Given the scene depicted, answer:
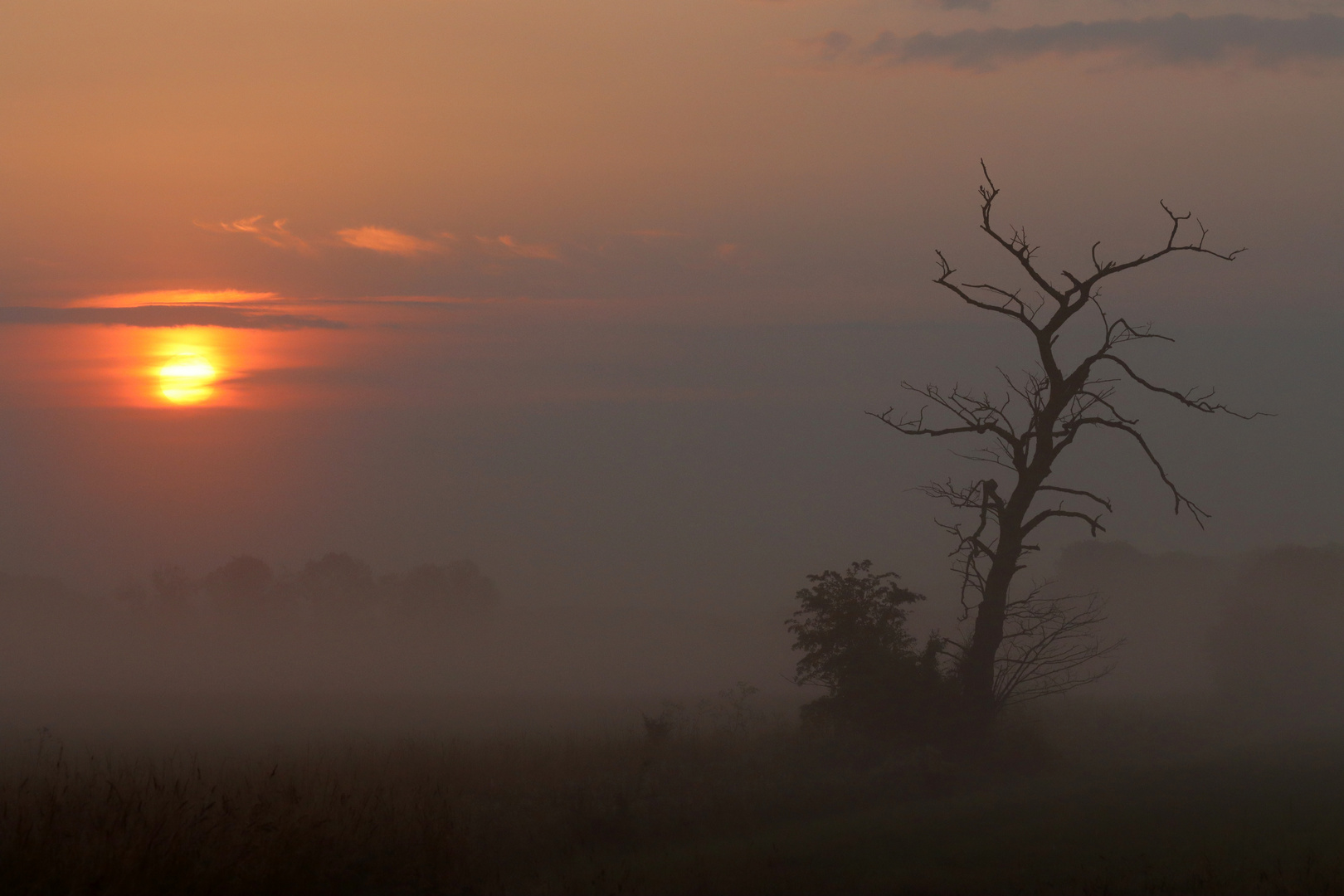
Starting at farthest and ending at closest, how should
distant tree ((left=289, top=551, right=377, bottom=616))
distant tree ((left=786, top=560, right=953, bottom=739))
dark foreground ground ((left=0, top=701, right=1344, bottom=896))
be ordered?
distant tree ((left=289, top=551, right=377, bottom=616)), distant tree ((left=786, top=560, right=953, bottom=739)), dark foreground ground ((left=0, top=701, right=1344, bottom=896))

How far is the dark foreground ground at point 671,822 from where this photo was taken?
33.6ft

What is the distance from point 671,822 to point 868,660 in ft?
24.9

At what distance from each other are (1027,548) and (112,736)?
25471 mm

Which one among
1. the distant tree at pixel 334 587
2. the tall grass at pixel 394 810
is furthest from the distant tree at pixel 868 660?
the distant tree at pixel 334 587

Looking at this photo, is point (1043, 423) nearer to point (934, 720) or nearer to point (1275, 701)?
point (934, 720)

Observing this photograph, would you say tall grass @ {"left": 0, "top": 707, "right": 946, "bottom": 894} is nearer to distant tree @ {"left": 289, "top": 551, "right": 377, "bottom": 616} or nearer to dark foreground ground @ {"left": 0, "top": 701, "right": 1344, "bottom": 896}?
dark foreground ground @ {"left": 0, "top": 701, "right": 1344, "bottom": 896}

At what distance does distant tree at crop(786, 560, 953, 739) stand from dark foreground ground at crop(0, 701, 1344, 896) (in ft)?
3.60

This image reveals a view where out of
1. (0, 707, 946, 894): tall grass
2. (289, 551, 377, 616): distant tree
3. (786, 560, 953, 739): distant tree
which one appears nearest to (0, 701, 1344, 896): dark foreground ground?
(0, 707, 946, 894): tall grass

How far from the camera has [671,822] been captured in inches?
571

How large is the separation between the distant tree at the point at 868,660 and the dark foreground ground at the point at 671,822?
1.10m

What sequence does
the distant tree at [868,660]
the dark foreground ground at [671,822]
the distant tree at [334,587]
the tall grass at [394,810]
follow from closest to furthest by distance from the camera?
the tall grass at [394,810] < the dark foreground ground at [671,822] < the distant tree at [868,660] < the distant tree at [334,587]

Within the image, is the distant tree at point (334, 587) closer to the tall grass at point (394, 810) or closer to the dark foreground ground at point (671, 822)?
the tall grass at point (394, 810)

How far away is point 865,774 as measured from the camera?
58.2ft

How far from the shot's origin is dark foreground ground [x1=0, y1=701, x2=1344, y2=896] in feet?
33.6
